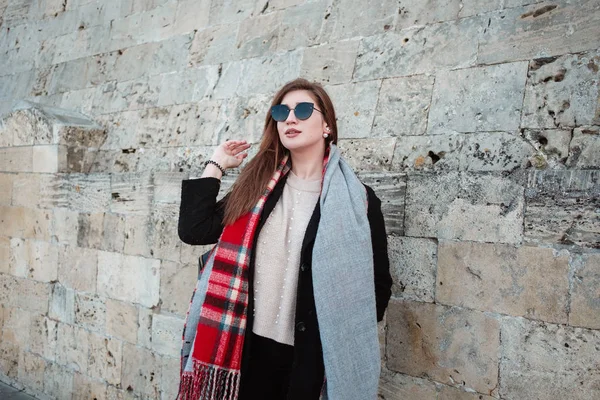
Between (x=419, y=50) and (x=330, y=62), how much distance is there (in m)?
0.73

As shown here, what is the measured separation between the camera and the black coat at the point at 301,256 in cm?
229

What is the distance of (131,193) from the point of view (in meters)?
4.49

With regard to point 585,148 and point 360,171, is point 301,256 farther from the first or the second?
point 585,148

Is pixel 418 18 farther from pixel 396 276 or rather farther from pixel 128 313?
pixel 128 313

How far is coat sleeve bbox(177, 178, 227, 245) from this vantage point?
8.14 ft

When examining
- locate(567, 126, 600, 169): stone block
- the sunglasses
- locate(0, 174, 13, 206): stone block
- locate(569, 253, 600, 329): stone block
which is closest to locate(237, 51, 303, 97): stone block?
the sunglasses

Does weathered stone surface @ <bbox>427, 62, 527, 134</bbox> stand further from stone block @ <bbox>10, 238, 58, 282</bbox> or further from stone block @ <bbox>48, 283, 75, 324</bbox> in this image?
stone block @ <bbox>10, 238, 58, 282</bbox>

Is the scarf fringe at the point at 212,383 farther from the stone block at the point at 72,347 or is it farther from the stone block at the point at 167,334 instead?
the stone block at the point at 72,347

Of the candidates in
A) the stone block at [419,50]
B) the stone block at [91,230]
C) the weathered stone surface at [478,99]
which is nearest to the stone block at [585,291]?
the weathered stone surface at [478,99]

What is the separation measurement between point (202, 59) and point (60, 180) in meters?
1.73

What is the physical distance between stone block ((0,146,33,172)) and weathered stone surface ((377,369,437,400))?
4.03m

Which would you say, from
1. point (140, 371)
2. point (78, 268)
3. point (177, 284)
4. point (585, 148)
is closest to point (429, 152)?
point (585, 148)

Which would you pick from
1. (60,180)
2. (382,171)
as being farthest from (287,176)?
(60,180)

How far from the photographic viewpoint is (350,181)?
250 cm
